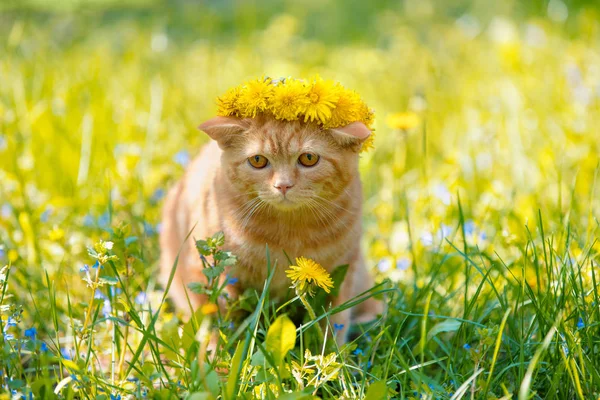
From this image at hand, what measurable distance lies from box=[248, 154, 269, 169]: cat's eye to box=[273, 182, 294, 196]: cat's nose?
0.32 feet

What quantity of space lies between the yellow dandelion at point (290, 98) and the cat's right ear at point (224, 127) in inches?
5.3

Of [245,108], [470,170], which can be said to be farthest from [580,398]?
[470,170]

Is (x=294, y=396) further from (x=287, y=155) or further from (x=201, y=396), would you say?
(x=287, y=155)

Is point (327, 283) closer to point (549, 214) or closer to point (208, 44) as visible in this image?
point (549, 214)

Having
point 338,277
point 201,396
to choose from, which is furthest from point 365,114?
point 201,396

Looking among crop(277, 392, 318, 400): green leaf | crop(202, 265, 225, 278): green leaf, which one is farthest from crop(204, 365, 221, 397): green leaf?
crop(202, 265, 225, 278): green leaf

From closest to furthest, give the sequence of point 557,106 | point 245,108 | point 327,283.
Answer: point 327,283, point 245,108, point 557,106

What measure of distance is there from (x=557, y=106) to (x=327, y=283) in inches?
89.8

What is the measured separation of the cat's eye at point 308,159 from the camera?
64.8 inches

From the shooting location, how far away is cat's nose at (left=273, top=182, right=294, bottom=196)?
5.22 ft

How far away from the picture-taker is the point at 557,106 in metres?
3.22

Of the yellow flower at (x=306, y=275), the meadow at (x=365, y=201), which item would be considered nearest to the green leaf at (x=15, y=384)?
the meadow at (x=365, y=201)

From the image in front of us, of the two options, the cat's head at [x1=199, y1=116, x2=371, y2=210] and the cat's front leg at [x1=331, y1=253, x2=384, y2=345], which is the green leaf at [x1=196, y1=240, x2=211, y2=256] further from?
the cat's front leg at [x1=331, y1=253, x2=384, y2=345]

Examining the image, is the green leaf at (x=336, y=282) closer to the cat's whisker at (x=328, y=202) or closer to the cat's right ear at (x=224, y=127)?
the cat's whisker at (x=328, y=202)
